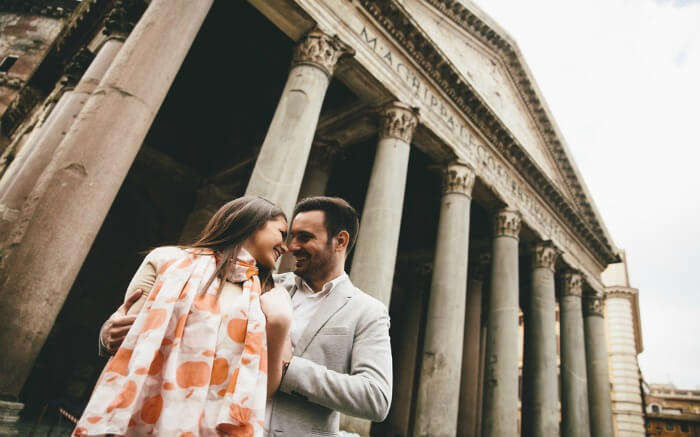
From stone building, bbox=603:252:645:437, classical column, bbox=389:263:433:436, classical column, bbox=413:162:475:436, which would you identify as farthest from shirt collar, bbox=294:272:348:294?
stone building, bbox=603:252:645:437

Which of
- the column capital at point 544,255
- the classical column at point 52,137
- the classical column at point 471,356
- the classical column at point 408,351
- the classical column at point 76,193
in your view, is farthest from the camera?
the classical column at point 408,351

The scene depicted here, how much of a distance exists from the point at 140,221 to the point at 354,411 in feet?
44.5

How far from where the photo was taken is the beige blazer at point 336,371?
1348 millimetres

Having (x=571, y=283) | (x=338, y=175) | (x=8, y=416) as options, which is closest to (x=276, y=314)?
(x=8, y=416)

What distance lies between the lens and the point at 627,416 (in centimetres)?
1928

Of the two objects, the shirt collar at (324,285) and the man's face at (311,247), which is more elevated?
the man's face at (311,247)

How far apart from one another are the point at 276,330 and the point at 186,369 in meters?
0.28

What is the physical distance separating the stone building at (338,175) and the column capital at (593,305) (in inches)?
3.2

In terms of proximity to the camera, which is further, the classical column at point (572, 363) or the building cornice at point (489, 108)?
the classical column at point (572, 363)

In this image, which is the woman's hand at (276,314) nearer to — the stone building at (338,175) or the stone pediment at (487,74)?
the stone building at (338,175)

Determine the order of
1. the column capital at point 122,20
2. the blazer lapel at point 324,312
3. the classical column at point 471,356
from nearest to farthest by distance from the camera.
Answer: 1. the blazer lapel at point 324,312
2. the column capital at point 122,20
3. the classical column at point 471,356

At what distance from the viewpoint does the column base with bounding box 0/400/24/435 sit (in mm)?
2918

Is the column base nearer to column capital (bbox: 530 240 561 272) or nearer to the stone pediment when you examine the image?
the stone pediment

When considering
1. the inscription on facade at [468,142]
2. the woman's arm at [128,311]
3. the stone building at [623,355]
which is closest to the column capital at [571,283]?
the inscription on facade at [468,142]
